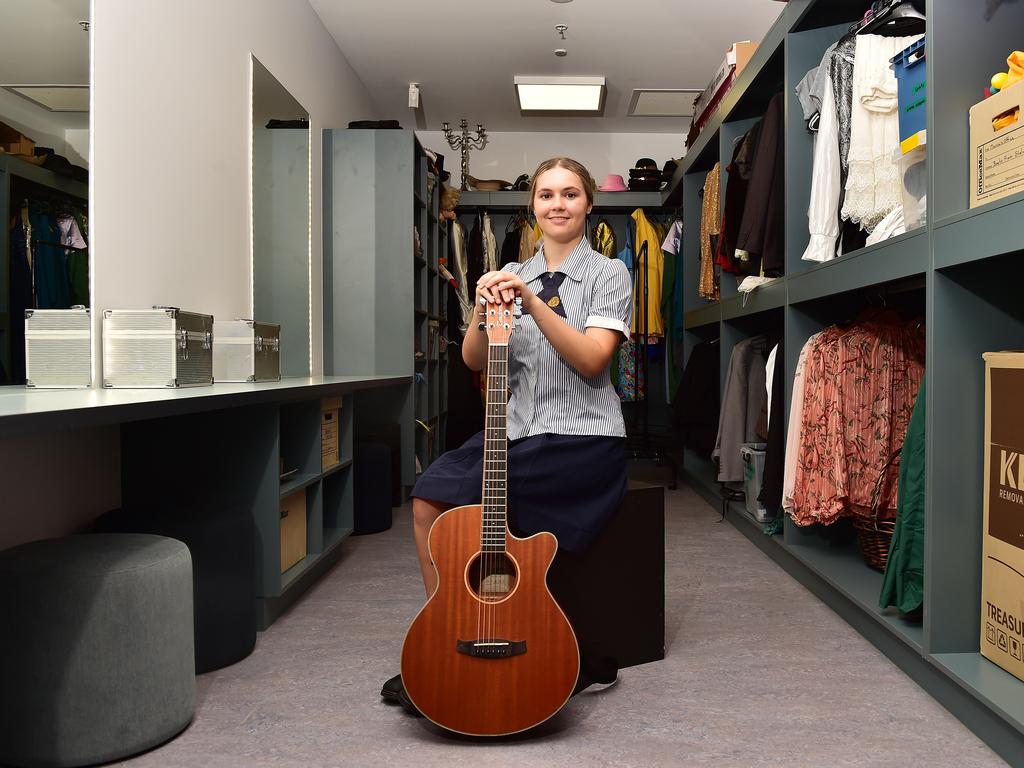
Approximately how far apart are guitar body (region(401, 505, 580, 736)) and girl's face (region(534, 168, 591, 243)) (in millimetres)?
840

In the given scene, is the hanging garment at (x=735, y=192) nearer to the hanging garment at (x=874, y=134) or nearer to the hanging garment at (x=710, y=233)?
the hanging garment at (x=710, y=233)

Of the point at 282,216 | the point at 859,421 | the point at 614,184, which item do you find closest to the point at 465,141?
the point at 614,184

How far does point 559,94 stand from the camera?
573 centimetres

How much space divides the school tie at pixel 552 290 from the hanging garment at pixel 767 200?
1592 millimetres

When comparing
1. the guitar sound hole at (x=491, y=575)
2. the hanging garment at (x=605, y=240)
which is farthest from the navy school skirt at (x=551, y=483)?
the hanging garment at (x=605, y=240)

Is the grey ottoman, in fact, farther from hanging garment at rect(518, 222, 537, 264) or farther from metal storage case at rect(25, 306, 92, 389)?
hanging garment at rect(518, 222, 537, 264)

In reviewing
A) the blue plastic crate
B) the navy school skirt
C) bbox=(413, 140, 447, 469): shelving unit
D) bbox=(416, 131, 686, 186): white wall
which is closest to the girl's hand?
the navy school skirt

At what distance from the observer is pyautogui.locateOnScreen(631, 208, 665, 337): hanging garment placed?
5.99m

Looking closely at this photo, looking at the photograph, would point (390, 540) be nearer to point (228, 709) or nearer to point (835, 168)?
point (228, 709)

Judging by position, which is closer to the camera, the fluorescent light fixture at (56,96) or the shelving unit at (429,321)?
the fluorescent light fixture at (56,96)

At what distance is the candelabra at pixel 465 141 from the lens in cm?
637

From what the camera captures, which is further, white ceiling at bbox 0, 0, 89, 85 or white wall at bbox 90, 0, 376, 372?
white wall at bbox 90, 0, 376, 372

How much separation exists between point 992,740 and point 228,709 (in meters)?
1.67

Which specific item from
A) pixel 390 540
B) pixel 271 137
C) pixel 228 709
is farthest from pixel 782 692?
pixel 271 137
